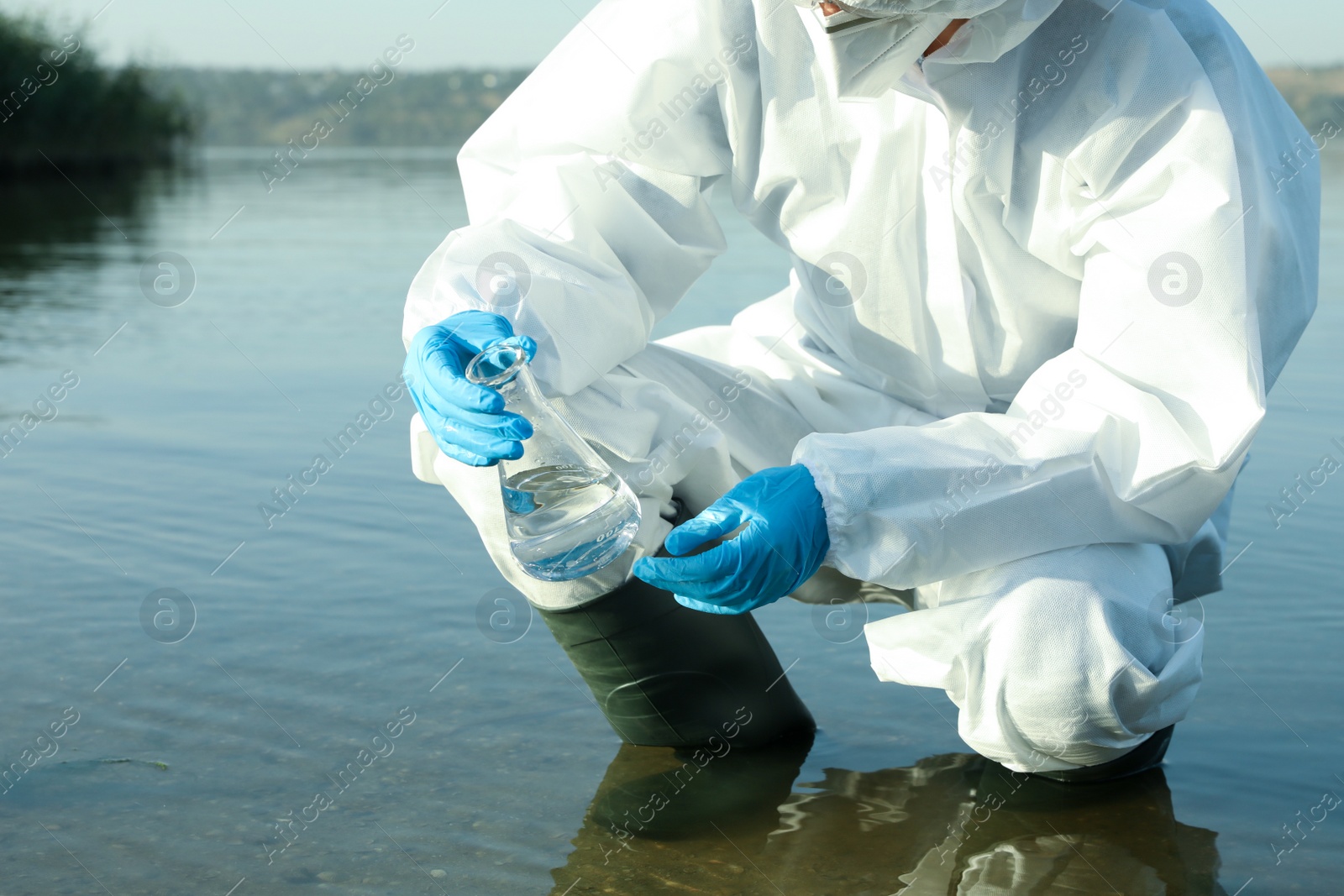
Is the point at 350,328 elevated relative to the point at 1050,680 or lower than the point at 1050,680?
lower

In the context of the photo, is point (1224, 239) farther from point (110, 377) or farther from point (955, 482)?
point (110, 377)

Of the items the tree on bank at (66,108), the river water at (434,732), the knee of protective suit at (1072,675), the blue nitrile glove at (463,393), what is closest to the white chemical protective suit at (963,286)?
the knee of protective suit at (1072,675)

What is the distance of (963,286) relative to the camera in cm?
204

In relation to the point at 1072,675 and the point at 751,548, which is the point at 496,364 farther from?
the point at 1072,675

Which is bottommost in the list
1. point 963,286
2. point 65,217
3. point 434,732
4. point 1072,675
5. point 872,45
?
point 65,217

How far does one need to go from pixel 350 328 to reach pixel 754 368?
390 centimetres

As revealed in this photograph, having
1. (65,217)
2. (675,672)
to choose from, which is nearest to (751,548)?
(675,672)

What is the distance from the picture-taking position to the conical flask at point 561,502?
181 centimetres

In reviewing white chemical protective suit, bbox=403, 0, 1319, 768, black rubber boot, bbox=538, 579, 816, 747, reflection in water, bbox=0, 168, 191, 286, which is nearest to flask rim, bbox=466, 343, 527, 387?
white chemical protective suit, bbox=403, 0, 1319, 768

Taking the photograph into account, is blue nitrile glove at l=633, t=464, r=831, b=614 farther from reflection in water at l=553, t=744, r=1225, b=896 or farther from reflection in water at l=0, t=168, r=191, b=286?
reflection in water at l=0, t=168, r=191, b=286

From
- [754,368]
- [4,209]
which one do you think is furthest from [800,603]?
[4,209]

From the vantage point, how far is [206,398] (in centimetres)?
445

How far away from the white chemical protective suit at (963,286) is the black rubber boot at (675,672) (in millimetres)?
78

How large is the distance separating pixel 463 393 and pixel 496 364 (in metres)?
0.09
